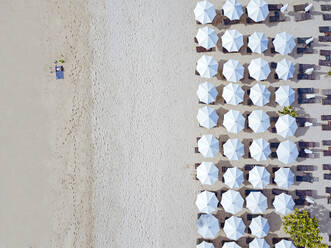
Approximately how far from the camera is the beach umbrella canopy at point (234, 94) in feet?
37.6

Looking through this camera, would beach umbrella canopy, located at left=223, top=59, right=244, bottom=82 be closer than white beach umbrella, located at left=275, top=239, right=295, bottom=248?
No

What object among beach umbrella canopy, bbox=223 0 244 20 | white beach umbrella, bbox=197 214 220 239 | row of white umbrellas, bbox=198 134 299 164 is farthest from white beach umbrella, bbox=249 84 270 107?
white beach umbrella, bbox=197 214 220 239

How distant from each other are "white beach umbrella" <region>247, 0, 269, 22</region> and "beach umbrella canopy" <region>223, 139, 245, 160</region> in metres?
5.06

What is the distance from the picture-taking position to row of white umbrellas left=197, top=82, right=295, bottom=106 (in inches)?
452

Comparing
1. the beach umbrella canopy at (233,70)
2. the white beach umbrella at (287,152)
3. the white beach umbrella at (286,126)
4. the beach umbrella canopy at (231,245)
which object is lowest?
the beach umbrella canopy at (231,245)

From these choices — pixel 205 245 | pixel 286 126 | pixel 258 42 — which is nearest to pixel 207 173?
pixel 205 245

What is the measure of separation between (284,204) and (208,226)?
3096 mm

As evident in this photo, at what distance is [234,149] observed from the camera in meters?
11.3

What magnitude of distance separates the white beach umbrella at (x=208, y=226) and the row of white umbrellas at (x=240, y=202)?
0.35 metres

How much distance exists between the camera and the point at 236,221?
37.0ft

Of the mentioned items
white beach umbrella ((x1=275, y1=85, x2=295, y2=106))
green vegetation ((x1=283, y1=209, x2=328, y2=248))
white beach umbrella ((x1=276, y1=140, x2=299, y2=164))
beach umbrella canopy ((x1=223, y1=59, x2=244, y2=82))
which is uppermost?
beach umbrella canopy ((x1=223, y1=59, x2=244, y2=82))

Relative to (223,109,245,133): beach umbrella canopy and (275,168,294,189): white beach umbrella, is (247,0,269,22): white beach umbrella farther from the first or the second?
(275,168,294,189): white beach umbrella

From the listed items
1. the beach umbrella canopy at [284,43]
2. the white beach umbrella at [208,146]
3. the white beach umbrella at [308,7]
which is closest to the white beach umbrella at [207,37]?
the beach umbrella canopy at [284,43]

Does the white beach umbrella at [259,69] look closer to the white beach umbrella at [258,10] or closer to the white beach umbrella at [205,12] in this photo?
the white beach umbrella at [258,10]
